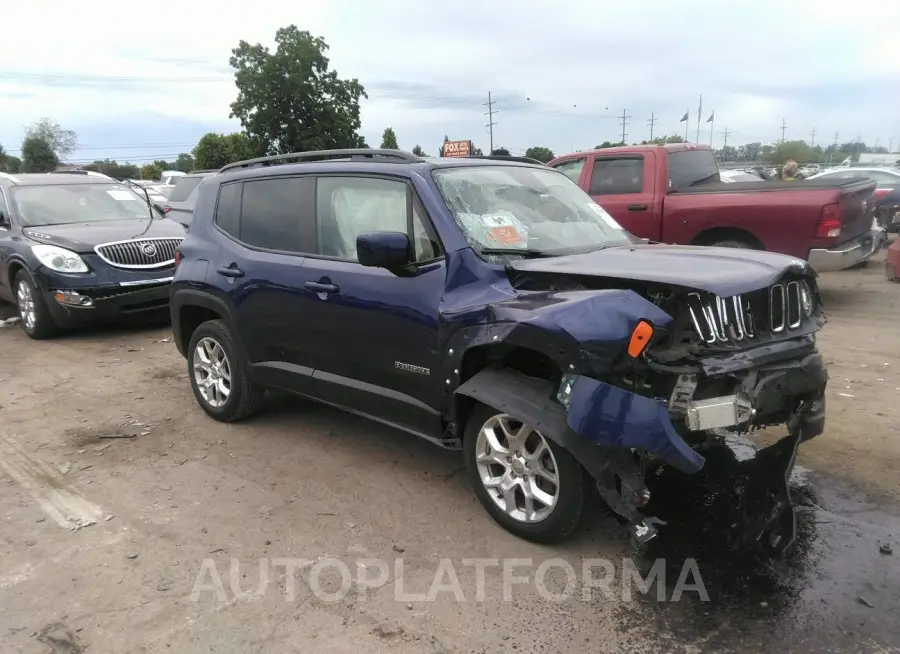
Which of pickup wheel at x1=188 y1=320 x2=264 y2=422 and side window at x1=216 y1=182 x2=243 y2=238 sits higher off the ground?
side window at x1=216 y1=182 x2=243 y2=238

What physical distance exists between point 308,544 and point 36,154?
242ft

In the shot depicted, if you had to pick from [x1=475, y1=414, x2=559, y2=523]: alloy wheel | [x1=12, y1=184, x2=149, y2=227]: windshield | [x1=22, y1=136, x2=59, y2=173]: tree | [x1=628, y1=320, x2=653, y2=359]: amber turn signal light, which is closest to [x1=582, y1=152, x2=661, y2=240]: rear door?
[x1=475, y1=414, x2=559, y2=523]: alloy wheel

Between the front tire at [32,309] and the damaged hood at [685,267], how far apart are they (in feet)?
21.6

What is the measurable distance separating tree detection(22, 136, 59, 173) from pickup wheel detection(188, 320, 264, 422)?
6572cm

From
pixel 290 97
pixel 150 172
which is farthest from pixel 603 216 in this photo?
pixel 150 172

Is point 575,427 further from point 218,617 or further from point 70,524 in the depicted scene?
point 70,524

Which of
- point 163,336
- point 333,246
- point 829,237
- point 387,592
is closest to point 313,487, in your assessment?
point 387,592

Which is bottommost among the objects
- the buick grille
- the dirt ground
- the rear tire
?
the dirt ground

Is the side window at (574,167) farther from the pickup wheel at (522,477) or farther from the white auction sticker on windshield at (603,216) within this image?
the pickup wheel at (522,477)

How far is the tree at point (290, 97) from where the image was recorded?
51.5 m

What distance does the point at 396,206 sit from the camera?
12.9 ft

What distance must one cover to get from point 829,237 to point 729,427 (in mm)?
5276

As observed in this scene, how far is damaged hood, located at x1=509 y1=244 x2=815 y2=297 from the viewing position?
3127mm

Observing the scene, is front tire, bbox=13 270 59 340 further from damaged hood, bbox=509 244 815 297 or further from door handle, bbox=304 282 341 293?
damaged hood, bbox=509 244 815 297
